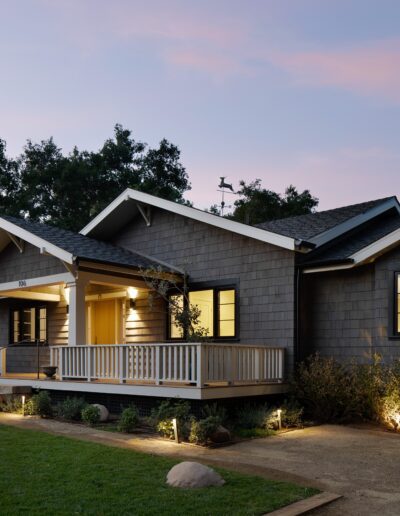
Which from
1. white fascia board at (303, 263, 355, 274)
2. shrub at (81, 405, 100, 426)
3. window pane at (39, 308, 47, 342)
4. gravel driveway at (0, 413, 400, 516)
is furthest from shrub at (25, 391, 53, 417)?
white fascia board at (303, 263, 355, 274)

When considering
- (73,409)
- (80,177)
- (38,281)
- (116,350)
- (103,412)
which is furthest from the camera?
(80,177)

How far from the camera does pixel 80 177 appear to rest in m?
41.7

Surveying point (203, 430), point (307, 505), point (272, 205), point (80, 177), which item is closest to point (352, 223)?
point (203, 430)

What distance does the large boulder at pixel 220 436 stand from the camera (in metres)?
10.4

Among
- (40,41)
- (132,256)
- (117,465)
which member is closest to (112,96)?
(40,41)

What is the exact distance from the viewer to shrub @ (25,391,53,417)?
1327cm

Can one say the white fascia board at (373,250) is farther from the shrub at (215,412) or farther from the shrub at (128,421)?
the shrub at (128,421)

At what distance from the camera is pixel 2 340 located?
20594 mm

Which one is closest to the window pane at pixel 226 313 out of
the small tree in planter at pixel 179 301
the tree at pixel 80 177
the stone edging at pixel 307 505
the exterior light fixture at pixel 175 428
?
the small tree in planter at pixel 179 301

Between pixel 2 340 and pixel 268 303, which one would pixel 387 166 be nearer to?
pixel 268 303

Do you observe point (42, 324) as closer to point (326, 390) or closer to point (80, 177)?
point (326, 390)

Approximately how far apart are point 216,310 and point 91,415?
4304 millimetres

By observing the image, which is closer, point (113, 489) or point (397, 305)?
point (113, 489)

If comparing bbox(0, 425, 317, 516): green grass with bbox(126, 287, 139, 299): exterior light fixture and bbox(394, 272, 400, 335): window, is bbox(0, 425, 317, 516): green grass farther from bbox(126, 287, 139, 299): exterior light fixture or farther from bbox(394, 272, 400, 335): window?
bbox(126, 287, 139, 299): exterior light fixture
